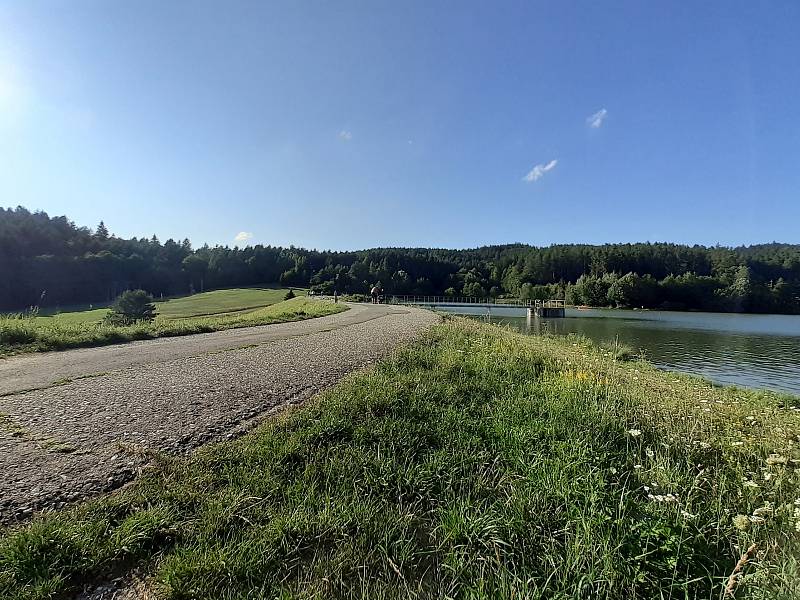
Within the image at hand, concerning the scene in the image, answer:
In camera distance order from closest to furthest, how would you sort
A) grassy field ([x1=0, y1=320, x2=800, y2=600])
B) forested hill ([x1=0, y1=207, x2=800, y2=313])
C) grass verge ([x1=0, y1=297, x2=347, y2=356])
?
grassy field ([x1=0, y1=320, x2=800, y2=600]), grass verge ([x1=0, y1=297, x2=347, y2=356]), forested hill ([x1=0, y1=207, x2=800, y2=313])

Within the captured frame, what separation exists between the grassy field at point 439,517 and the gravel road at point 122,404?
23.0 inches

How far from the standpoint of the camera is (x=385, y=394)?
6.86 meters

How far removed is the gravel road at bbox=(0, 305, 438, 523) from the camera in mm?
4000

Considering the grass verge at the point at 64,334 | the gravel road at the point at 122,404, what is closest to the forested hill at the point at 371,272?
the grass verge at the point at 64,334

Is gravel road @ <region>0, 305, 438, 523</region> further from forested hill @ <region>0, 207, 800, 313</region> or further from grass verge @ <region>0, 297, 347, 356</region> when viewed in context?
forested hill @ <region>0, 207, 800, 313</region>

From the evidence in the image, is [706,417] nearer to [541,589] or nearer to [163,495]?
[541,589]

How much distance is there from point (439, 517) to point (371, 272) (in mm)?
124588

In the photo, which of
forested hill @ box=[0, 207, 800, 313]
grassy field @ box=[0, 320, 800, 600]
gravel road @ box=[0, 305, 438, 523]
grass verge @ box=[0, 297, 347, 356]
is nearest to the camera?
grassy field @ box=[0, 320, 800, 600]

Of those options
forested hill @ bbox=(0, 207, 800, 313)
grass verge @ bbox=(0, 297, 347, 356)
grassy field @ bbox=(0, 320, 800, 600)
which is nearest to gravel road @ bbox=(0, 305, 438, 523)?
grassy field @ bbox=(0, 320, 800, 600)

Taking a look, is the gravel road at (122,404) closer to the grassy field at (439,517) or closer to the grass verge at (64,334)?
the grassy field at (439,517)

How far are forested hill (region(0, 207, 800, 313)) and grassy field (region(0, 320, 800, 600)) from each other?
287 ft

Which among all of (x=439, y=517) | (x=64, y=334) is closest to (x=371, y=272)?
(x=64, y=334)

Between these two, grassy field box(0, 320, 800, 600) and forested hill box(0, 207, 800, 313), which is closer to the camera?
grassy field box(0, 320, 800, 600)

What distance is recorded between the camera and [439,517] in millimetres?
3742
